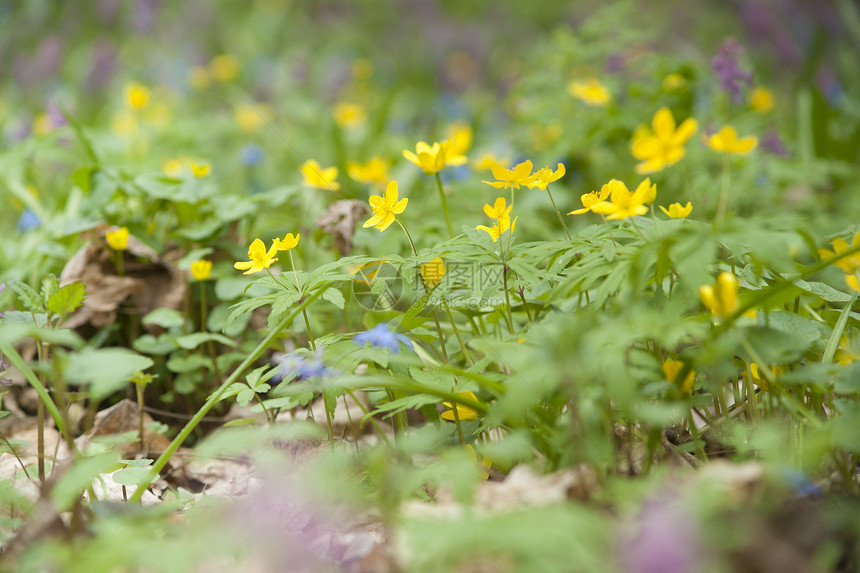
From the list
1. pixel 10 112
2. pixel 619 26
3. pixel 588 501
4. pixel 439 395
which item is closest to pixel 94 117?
pixel 10 112

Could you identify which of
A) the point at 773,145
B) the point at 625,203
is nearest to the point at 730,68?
the point at 773,145

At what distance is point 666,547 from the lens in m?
0.62

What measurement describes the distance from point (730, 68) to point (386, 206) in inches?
67.6

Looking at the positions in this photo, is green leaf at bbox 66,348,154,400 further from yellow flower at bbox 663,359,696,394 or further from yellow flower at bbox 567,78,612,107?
yellow flower at bbox 567,78,612,107

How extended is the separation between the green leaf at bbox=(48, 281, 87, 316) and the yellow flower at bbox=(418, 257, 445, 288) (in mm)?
598

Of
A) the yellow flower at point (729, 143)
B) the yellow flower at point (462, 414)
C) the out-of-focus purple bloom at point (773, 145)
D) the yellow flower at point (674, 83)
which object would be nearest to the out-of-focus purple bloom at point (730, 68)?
the yellow flower at point (674, 83)

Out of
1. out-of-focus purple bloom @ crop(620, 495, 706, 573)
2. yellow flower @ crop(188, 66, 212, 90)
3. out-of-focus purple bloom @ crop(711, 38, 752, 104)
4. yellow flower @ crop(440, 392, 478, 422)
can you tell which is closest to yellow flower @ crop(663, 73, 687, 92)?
out-of-focus purple bloom @ crop(711, 38, 752, 104)

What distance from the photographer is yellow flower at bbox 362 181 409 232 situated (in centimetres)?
120

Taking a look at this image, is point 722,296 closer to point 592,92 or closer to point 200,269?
point 200,269

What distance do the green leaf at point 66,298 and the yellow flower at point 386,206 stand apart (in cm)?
50

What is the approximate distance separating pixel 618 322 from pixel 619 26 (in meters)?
2.26

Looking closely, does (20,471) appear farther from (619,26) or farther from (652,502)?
(619,26)

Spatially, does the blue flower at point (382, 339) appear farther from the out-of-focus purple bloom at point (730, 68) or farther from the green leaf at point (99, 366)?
the out-of-focus purple bloom at point (730, 68)

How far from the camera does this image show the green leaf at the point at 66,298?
40.4 inches
